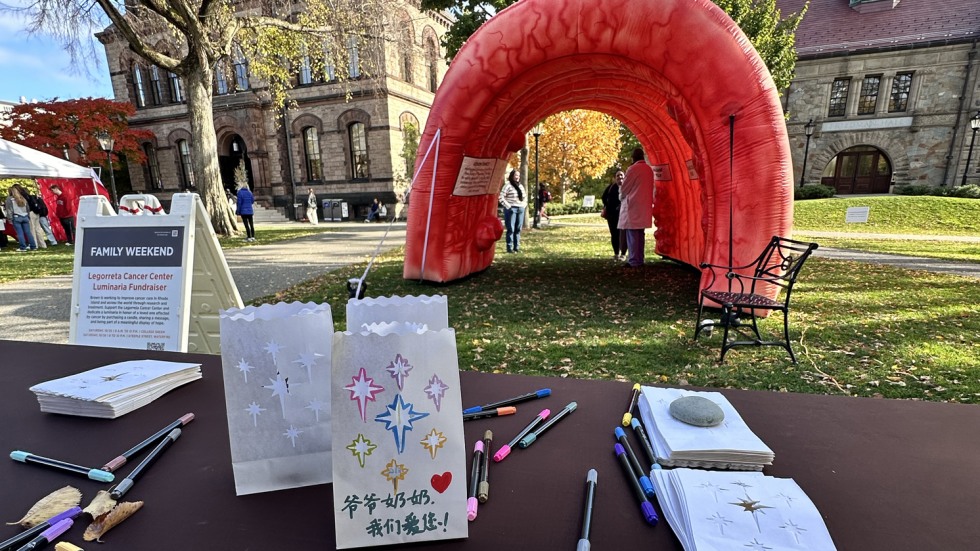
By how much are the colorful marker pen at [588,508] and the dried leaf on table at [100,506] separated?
88cm

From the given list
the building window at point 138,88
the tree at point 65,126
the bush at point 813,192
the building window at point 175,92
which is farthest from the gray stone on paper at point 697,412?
the building window at point 138,88

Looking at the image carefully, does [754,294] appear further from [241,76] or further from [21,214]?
[241,76]

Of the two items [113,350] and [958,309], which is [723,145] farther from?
[113,350]

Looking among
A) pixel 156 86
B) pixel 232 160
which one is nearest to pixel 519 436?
pixel 232 160

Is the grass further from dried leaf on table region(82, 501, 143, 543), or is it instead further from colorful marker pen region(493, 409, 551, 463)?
dried leaf on table region(82, 501, 143, 543)

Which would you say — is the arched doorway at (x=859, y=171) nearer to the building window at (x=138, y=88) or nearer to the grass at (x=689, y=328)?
the grass at (x=689, y=328)

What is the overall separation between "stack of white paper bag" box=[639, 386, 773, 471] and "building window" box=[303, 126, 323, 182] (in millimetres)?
24728

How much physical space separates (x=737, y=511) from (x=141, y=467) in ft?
4.13

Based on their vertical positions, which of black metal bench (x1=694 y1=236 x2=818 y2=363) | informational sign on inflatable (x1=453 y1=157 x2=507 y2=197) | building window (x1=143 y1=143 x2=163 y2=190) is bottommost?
black metal bench (x1=694 y1=236 x2=818 y2=363)

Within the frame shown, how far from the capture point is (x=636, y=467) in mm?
946

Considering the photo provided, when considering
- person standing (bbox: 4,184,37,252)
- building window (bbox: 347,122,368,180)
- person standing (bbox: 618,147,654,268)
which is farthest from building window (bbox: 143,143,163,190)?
person standing (bbox: 618,147,654,268)

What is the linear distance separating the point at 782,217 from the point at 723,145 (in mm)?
952

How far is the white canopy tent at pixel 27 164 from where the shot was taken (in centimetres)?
973

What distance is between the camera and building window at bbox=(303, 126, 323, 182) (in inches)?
902
